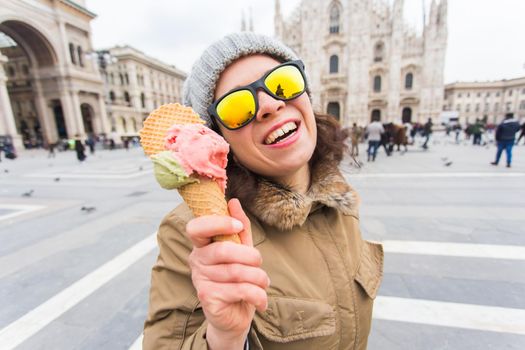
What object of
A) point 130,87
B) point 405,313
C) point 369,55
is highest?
point 369,55

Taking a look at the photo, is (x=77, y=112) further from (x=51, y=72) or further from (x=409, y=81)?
(x=409, y=81)

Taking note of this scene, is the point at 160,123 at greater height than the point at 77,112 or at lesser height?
lesser

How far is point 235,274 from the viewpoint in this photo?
0.58 metres

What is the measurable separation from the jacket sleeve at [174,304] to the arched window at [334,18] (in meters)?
39.5

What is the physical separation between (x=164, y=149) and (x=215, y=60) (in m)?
0.51

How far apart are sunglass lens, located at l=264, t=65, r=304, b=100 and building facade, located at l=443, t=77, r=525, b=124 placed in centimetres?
7080

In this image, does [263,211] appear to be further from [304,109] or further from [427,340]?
[427,340]

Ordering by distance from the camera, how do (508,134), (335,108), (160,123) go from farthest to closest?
(335,108)
(508,134)
(160,123)

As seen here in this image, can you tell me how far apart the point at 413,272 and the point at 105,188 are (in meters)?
7.45

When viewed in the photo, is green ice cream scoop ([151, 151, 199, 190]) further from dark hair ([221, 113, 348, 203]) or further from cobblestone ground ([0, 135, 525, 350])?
cobblestone ground ([0, 135, 525, 350])

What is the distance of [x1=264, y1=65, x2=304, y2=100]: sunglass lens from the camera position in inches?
41.4

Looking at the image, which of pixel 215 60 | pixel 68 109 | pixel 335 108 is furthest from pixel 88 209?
pixel 335 108

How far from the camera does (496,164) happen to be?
25.6 ft

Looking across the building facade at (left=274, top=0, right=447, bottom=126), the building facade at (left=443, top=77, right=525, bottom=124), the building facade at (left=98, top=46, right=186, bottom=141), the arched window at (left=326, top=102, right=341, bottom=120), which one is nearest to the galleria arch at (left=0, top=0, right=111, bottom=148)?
the building facade at (left=98, top=46, right=186, bottom=141)
